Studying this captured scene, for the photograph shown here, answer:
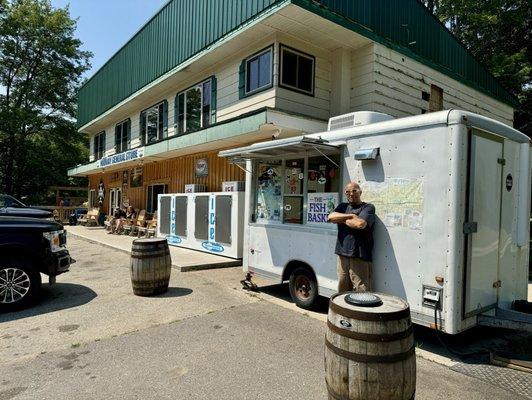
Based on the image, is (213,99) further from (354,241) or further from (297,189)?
(354,241)

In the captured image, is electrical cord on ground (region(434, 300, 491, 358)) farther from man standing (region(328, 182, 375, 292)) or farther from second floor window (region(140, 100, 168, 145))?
second floor window (region(140, 100, 168, 145))

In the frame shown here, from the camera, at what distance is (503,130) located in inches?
182

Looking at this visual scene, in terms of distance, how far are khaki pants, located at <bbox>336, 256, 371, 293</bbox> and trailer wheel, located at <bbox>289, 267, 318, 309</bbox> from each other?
816 millimetres

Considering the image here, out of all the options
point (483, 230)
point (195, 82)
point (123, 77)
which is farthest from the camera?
point (123, 77)

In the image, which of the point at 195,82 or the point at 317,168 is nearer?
the point at 317,168

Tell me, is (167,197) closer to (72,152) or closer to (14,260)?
(14,260)

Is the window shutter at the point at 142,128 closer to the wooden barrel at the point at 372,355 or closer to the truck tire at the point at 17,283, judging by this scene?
the truck tire at the point at 17,283

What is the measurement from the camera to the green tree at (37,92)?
2798 centimetres

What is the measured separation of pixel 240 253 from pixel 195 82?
6140 mm

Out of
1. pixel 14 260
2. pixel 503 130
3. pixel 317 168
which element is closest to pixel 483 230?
pixel 503 130

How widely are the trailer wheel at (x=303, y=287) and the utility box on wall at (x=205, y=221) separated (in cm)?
360

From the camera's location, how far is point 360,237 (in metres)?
4.73

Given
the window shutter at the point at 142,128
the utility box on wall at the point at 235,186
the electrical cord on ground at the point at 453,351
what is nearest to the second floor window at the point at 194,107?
the utility box on wall at the point at 235,186

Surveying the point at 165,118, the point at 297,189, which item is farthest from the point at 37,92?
the point at 297,189
